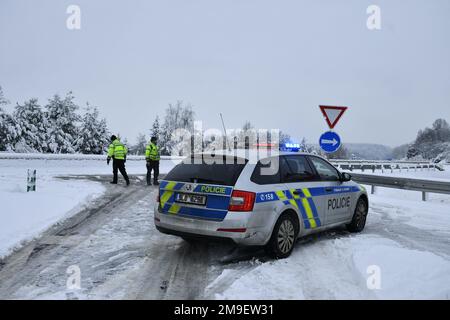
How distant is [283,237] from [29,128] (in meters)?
41.9

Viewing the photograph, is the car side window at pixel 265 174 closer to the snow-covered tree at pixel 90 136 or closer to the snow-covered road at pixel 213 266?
the snow-covered road at pixel 213 266

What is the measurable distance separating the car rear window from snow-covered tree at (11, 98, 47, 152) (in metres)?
38.4

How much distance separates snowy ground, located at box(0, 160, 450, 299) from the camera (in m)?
4.33

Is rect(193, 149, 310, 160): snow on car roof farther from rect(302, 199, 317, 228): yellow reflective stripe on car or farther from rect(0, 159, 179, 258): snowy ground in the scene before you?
rect(0, 159, 179, 258): snowy ground

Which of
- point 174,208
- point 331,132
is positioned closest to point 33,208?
point 174,208

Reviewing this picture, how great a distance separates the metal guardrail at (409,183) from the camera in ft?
37.3

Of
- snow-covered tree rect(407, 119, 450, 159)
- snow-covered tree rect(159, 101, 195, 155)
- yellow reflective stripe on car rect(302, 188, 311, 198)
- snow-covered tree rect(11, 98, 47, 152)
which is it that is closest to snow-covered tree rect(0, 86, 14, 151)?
snow-covered tree rect(11, 98, 47, 152)

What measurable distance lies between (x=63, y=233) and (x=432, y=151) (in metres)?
164

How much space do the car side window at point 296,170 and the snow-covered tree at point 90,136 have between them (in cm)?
4341

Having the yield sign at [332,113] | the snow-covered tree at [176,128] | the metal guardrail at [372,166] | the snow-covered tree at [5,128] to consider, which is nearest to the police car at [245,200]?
the yield sign at [332,113]

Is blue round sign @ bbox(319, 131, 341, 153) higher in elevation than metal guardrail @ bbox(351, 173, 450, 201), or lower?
higher

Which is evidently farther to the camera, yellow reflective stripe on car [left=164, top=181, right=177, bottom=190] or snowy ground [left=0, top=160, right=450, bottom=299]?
yellow reflective stripe on car [left=164, top=181, right=177, bottom=190]

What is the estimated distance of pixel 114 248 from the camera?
6.04 meters
